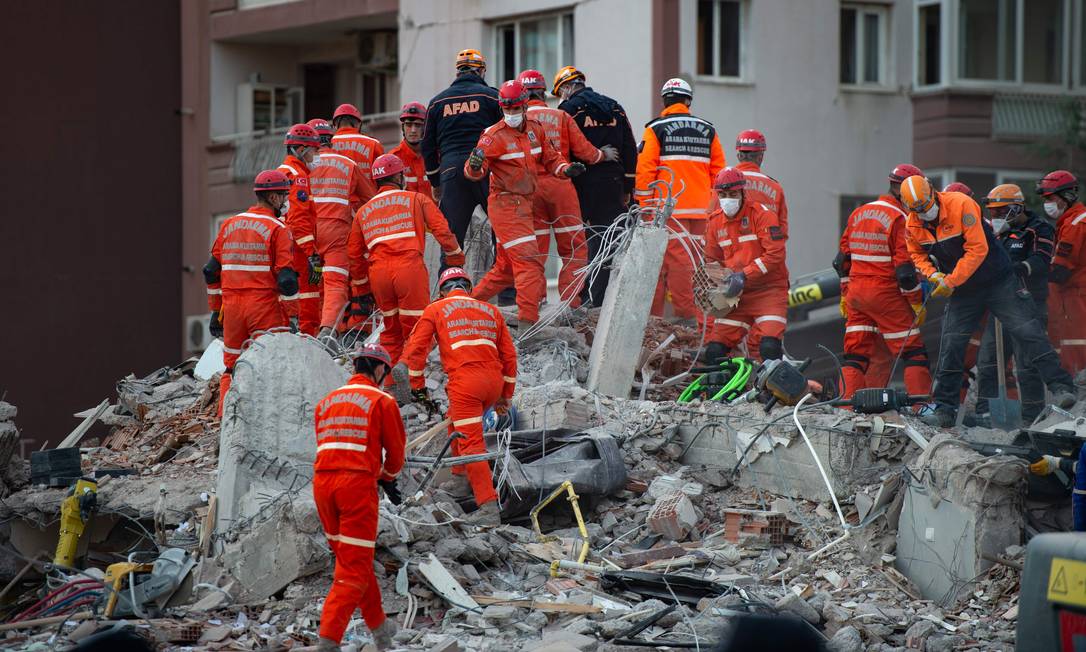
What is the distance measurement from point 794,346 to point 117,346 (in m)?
16.4

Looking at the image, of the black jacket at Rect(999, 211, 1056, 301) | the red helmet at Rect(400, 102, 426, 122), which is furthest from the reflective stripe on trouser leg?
the black jacket at Rect(999, 211, 1056, 301)

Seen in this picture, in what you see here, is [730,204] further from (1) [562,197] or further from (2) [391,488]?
(2) [391,488]

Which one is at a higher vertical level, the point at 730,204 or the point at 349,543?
the point at 730,204

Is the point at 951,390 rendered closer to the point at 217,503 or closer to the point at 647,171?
the point at 647,171

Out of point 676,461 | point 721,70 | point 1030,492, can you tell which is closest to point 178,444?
point 676,461

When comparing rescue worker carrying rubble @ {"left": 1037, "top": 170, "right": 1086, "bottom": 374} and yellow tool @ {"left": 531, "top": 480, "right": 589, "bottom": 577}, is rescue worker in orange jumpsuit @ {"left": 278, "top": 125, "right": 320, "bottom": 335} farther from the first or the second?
rescue worker carrying rubble @ {"left": 1037, "top": 170, "right": 1086, "bottom": 374}

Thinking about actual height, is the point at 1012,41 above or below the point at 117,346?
above

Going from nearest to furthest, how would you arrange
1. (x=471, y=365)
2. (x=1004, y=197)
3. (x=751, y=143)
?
(x=471, y=365)
(x=1004, y=197)
(x=751, y=143)

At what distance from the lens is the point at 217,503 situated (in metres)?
10.7

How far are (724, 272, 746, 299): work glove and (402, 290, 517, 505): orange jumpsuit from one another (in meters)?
2.85

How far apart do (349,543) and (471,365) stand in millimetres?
2340

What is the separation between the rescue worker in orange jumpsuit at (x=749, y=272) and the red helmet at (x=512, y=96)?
1.88m

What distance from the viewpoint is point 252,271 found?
12641 millimetres

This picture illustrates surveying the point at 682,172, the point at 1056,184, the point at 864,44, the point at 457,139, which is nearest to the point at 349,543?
the point at 457,139
